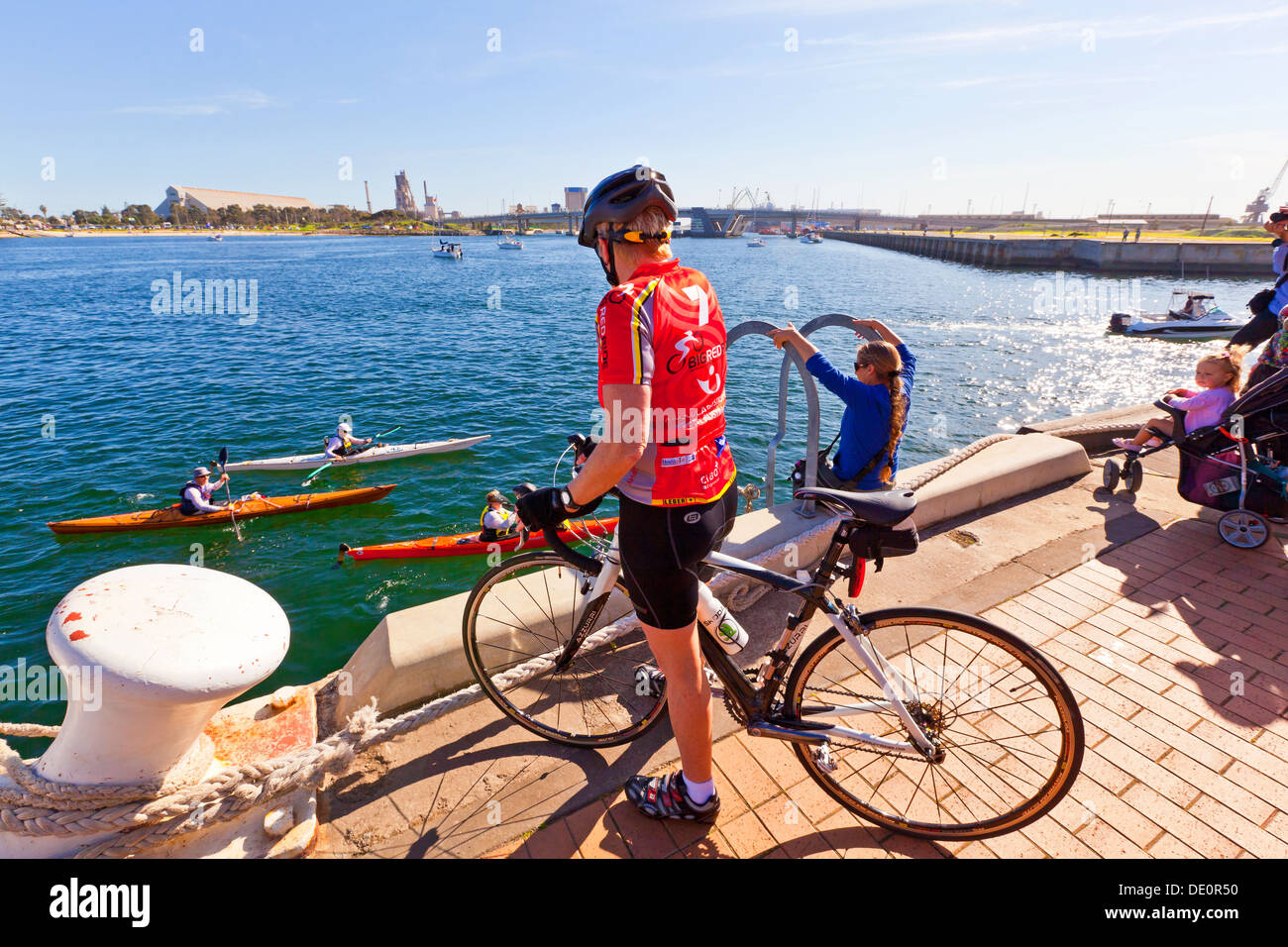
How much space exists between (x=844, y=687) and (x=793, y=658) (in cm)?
87

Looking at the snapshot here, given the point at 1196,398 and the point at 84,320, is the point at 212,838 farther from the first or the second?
the point at 84,320

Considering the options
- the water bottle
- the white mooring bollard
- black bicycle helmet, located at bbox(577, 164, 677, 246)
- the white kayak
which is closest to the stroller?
the water bottle

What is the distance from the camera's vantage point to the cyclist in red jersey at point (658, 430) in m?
2.25

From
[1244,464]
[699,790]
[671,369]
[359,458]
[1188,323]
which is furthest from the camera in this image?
Result: [1188,323]

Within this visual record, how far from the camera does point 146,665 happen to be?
2432 mm

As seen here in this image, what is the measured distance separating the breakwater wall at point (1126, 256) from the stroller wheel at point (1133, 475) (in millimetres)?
82800

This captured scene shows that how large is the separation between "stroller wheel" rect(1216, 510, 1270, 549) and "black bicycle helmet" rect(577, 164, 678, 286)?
20.5 feet

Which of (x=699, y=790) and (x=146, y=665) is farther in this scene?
(x=699, y=790)

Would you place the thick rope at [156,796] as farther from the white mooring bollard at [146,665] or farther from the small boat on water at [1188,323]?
the small boat on water at [1188,323]

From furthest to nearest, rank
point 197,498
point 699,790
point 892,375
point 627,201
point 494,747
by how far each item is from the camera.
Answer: point 197,498, point 892,375, point 494,747, point 699,790, point 627,201

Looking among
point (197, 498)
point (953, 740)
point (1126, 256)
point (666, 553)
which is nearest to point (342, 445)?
point (197, 498)

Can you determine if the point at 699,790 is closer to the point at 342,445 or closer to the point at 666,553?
the point at 666,553

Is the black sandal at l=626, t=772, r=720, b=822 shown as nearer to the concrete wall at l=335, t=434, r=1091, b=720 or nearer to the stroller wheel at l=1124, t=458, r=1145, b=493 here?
the concrete wall at l=335, t=434, r=1091, b=720
